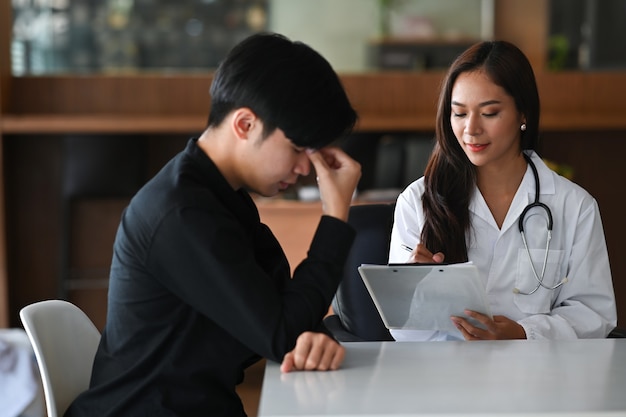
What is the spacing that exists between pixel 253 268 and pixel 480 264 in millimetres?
765

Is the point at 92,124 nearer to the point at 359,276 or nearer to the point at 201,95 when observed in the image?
the point at 201,95

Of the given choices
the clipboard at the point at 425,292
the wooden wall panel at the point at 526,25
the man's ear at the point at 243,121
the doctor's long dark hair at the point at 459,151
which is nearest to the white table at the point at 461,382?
the clipboard at the point at 425,292

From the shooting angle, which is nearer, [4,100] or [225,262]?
[225,262]

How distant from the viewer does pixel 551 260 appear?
1.93 metres

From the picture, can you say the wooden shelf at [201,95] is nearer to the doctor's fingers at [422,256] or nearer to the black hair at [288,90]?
the doctor's fingers at [422,256]

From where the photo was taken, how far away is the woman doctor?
192cm

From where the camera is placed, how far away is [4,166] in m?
4.58

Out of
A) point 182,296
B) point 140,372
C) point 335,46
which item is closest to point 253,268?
point 182,296

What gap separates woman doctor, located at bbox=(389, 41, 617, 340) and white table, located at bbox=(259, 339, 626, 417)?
37 centimetres

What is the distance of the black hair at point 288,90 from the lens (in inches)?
54.0

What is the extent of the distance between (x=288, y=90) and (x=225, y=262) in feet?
0.83

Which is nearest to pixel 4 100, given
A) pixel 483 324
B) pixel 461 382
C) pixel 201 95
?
pixel 201 95

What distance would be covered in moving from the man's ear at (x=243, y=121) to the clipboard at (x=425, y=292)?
27 centimetres

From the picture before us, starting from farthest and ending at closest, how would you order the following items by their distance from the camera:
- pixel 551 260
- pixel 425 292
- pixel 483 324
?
pixel 551 260 < pixel 483 324 < pixel 425 292
